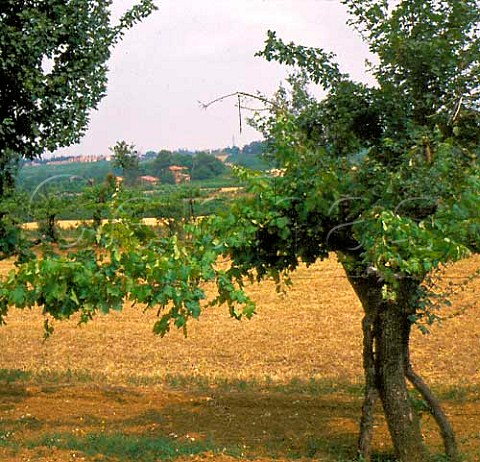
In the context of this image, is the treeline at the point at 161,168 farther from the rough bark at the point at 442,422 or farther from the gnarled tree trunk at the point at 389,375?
the rough bark at the point at 442,422

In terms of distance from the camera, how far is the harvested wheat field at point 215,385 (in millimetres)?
8641

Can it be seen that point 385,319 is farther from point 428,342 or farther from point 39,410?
point 428,342

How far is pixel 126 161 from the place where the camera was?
31.9 ft

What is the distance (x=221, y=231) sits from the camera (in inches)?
283

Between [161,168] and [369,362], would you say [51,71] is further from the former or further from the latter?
[369,362]

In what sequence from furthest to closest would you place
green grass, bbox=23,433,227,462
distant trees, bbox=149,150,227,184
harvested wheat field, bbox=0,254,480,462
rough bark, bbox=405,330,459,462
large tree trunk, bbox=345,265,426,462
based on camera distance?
distant trees, bbox=149,150,227,184, harvested wheat field, bbox=0,254,480,462, rough bark, bbox=405,330,459,462, large tree trunk, bbox=345,265,426,462, green grass, bbox=23,433,227,462

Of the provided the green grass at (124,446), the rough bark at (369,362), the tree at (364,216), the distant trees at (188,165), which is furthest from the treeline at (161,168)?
the green grass at (124,446)

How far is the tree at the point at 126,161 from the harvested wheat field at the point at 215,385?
295 cm

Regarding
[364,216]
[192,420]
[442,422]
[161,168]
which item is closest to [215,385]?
[192,420]

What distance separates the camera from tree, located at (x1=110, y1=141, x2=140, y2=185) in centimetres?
955

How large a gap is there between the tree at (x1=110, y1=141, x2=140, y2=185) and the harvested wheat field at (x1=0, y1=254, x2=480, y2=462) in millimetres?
2949

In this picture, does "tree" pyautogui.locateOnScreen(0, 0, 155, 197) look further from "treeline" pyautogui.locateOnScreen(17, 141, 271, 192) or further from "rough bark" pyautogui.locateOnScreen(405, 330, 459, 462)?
"rough bark" pyautogui.locateOnScreen(405, 330, 459, 462)

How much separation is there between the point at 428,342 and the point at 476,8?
9.21 m

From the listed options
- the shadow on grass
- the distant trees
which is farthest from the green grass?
the distant trees
